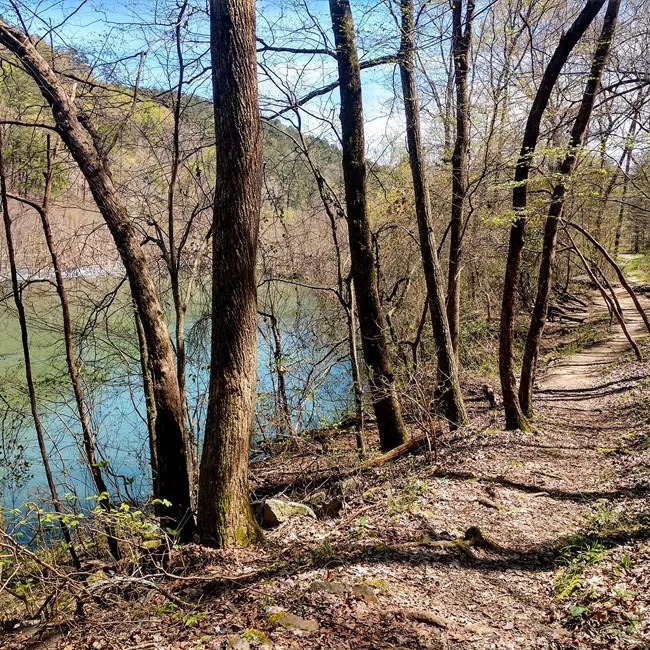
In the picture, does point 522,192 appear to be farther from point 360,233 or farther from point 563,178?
point 360,233

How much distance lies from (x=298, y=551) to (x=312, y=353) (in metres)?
6.48

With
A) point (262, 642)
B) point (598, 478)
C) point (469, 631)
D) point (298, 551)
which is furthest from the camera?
point (598, 478)

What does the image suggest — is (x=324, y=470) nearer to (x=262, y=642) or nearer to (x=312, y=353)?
(x=312, y=353)

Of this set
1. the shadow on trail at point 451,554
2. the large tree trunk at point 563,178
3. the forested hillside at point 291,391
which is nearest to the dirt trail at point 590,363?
the forested hillside at point 291,391

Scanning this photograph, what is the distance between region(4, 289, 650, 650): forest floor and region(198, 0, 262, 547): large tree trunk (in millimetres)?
439

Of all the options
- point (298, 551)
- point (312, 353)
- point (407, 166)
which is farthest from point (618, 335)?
point (298, 551)

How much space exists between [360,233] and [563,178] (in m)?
2.94

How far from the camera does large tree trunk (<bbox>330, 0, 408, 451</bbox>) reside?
7.18m

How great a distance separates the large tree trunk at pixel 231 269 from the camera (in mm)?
4254

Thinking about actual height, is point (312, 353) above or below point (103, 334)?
below

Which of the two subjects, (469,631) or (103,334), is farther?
(103,334)

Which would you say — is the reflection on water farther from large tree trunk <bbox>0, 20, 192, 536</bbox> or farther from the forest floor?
the forest floor

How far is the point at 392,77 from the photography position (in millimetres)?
7848

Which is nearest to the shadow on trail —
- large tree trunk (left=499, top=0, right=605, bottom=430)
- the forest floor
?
the forest floor
